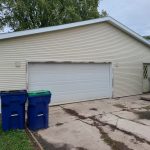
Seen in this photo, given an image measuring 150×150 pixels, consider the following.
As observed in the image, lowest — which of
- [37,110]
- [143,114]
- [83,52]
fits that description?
[143,114]

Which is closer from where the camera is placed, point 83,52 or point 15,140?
point 15,140

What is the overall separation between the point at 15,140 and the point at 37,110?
47.1 inches

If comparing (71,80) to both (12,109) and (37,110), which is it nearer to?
(37,110)

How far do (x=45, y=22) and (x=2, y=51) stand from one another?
592 inches

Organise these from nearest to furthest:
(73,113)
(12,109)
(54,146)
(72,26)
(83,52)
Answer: (54,146) < (12,109) < (73,113) < (72,26) < (83,52)

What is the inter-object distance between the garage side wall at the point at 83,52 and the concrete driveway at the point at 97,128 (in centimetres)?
250

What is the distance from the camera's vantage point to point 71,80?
11.4m

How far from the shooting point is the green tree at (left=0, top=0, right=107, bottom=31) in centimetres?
2167

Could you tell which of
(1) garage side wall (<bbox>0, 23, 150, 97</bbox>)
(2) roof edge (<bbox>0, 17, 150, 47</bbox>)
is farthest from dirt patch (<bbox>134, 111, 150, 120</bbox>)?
(2) roof edge (<bbox>0, 17, 150, 47</bbox>)

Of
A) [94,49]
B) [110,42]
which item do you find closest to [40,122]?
[94,49]

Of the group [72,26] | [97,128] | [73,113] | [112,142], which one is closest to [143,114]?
[97,128]

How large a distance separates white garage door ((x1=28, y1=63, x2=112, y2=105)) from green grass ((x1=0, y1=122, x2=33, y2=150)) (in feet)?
12.0

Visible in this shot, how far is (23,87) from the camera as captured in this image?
32.2ft

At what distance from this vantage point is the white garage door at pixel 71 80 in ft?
33.7
